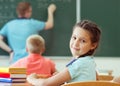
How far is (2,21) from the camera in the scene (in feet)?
14.8

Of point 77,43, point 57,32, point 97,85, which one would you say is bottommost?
point 97,85

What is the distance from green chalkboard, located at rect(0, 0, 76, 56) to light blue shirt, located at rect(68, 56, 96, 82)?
8.82 feet

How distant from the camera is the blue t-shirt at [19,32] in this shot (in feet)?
14.2

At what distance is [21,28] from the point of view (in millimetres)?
4309

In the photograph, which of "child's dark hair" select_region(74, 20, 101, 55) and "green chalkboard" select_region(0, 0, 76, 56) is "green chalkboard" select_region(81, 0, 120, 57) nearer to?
"green chalkboard" select_region(0, 0, 76, 56)

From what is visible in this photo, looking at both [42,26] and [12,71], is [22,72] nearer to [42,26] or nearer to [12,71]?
[12,71]

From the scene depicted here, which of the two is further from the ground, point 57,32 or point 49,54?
point 57,32

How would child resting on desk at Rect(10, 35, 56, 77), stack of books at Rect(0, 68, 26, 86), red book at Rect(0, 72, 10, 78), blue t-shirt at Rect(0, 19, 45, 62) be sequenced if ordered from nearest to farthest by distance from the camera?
stack of books at Rect(0, 68, 26, 86) → red book at Rect(0, 72, 10, 78) → child resting on desk at Rect(10, 35, 56, 77) → blue t-shirt at Rect(0, 19, 45, 62)

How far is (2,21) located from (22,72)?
2.56 meters

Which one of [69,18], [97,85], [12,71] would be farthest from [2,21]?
[97,85]

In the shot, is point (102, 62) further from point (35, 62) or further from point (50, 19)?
point (35, 62)

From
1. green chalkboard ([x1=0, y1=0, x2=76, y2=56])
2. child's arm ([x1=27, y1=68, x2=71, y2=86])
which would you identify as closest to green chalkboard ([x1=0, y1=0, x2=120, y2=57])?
green chalkboard ([x1=0, y1=0, x2=76, y2=56])

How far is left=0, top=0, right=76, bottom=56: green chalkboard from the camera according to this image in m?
4.50

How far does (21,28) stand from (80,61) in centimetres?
260
